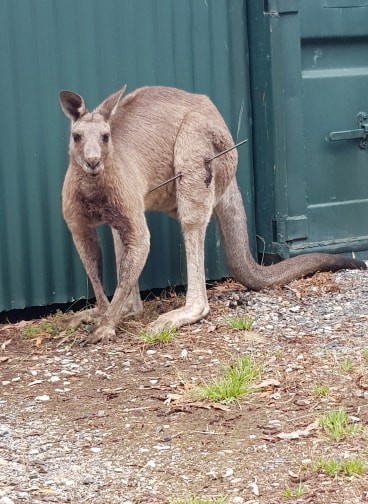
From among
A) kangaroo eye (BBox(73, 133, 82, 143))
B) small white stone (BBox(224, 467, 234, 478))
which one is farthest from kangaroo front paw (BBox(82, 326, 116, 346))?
small white stone (BBox(224, 467, 234, 478))

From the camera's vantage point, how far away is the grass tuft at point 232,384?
455cm

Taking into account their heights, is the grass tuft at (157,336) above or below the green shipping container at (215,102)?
below

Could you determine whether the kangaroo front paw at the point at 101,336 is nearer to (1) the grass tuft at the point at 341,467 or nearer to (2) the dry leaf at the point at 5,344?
(2) the dry leaf at the point at 5,344

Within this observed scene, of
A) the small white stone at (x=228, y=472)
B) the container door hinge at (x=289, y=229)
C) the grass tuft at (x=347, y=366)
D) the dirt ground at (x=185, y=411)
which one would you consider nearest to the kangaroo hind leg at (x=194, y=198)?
the dirt ground at (x=185, y=411)

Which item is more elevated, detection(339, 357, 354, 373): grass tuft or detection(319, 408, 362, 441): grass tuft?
detection(339, 357, 354, 373): grass tuft

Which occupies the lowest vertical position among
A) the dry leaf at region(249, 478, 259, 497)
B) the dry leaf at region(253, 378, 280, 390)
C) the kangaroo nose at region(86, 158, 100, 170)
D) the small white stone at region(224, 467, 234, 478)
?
the dry leaf at region(249, 478, 259, 497)

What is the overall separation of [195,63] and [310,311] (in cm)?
187

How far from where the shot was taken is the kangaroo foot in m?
5.73

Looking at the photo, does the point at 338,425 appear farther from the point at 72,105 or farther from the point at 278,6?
the point at 278,6

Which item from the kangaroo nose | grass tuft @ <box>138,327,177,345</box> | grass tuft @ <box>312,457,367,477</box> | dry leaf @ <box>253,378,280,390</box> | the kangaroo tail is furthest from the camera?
the kangaroo tail

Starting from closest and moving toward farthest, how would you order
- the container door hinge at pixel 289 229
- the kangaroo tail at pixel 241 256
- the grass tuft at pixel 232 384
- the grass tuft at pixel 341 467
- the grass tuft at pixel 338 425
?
the grass tuft at pixel 341 467
the grass tuft at pixel 338 425
the grass tuft at pixel 232 384
the kangaroo tail at pixel 241 256
the container door hinge at pixel 289 229

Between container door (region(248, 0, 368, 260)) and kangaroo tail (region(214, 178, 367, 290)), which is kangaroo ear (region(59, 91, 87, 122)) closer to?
kangaroo tail (region(214, 178, 367, 290))

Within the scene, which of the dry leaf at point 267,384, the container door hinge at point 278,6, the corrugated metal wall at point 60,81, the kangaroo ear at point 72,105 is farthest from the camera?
the container door hinge at point 278,6

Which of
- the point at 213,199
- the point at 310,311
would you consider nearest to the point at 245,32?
the point at 213,199
